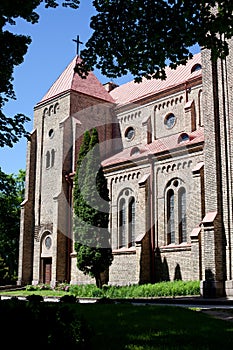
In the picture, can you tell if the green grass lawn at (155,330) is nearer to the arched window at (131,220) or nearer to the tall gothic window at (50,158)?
the arched window at (131,220)

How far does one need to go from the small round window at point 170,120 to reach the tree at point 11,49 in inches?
812

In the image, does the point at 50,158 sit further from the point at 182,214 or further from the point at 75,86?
the point at 182,214

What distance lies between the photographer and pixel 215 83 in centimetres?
2216

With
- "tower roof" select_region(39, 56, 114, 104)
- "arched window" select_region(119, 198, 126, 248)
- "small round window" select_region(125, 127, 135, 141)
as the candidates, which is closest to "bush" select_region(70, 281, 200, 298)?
"arched window" select_region(119, 198, 126, 248)

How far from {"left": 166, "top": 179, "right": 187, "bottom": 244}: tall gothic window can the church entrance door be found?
39.1 feet

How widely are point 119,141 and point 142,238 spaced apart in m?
11.2

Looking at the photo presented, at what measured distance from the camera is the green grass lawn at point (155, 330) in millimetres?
7824

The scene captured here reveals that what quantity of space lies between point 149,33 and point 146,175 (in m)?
19.3

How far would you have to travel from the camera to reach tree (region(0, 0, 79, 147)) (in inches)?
319


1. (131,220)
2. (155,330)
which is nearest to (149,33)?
(155,330)

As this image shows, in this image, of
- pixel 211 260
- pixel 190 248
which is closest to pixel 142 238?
pixel 190 248

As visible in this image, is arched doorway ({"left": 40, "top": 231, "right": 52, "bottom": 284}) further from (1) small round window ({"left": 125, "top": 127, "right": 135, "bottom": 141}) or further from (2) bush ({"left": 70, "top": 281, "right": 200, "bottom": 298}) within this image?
(2) bush ({"left": 70, "top": 281, "right": 200, "bottom": 298})

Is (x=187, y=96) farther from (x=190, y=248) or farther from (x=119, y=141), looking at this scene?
(x=190, y=248)

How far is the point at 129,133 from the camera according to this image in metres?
35.8
